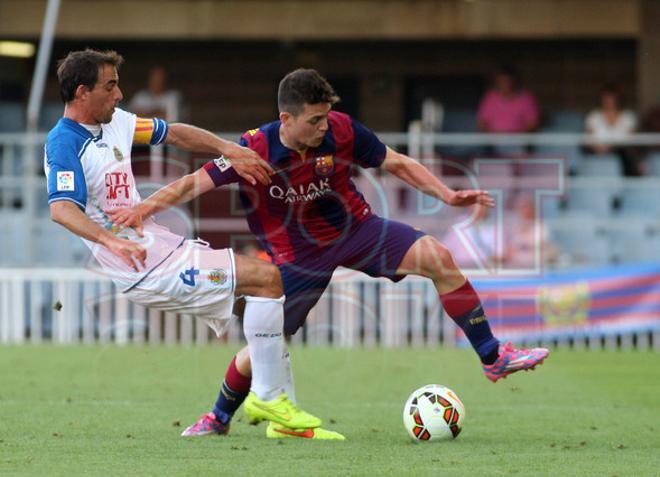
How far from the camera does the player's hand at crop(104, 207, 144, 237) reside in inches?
308

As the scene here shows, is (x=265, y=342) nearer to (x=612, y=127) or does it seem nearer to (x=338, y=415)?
(x=338, y=415)

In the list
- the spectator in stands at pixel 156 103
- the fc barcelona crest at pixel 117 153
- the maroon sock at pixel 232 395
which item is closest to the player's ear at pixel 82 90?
the fc barcelona crest at pixel 117 153

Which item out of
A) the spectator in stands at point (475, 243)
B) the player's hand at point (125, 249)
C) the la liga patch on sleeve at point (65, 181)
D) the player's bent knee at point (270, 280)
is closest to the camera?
the player's hand at point (125, 249)

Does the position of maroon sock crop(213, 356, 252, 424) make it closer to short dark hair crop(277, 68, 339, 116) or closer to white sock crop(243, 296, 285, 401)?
white sock crop(243, 296, 285, 401)

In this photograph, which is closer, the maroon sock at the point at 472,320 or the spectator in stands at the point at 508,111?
the maroon sock at the point at 472,320

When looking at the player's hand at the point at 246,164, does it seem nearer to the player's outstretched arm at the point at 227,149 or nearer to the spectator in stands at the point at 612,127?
the player's outstretched arm at the point at 227,149

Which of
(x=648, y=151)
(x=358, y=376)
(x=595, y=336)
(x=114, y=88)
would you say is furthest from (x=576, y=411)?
(x=648, y=151)

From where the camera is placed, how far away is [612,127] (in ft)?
56.7

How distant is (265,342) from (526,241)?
7.75m

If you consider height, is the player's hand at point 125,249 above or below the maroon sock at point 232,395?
above

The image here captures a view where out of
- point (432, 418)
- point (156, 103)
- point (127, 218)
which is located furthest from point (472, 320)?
point (156, 103)

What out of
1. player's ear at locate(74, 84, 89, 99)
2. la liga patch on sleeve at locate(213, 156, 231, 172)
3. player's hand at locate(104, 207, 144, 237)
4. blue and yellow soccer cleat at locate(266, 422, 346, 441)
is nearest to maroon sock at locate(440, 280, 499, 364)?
blue and yellow soccer cleat at locate(266, 422, 346, 441)

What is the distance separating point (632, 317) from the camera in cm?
1507

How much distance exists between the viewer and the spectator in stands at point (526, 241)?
50.1 feet
